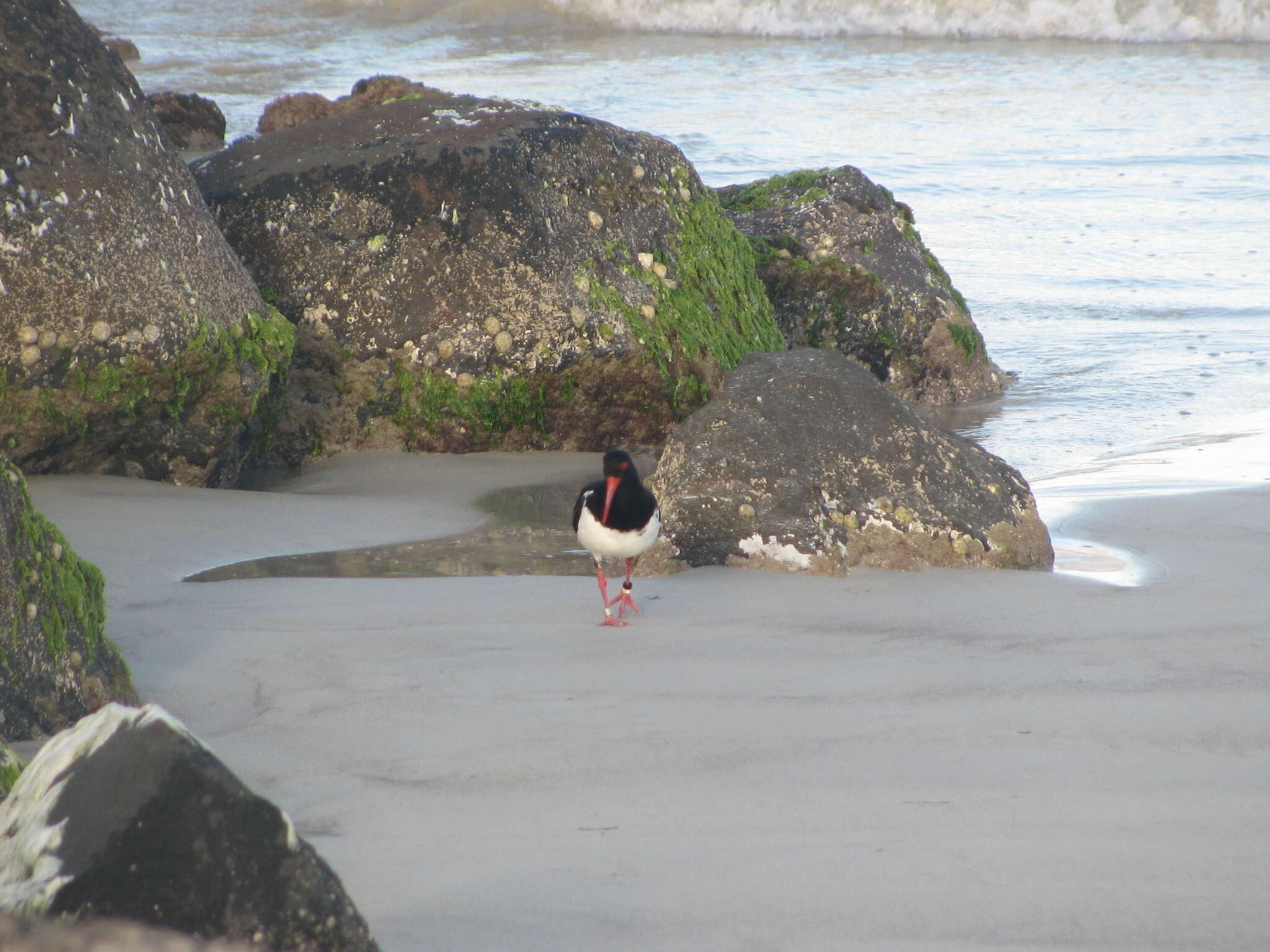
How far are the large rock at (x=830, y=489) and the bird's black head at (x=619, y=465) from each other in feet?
1.69

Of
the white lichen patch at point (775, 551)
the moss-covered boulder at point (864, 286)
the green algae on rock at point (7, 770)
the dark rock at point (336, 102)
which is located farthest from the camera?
the dark rock at point (336, 102)

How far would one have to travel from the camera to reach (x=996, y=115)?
19.1 meters

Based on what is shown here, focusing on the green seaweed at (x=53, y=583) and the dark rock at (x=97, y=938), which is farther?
the green seaweed at (x=53, y=583)

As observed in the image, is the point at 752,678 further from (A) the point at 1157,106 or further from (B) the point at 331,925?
(A) the point at 1157,106

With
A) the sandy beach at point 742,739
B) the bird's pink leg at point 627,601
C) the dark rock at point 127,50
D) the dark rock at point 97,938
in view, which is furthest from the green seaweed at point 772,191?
the dark rock at point 127,50

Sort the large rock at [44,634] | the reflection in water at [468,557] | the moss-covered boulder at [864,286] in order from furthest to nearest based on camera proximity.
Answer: the moss-covered boulder at [864,286] → the reflection in water at [468,557] → the large rock at [44,634]

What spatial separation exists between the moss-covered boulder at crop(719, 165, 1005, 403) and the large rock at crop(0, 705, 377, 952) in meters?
6.03

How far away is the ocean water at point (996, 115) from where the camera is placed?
8.57m

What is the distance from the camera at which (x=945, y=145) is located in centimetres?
1647

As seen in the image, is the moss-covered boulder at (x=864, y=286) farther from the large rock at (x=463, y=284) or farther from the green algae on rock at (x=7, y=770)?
the green algae on rock at (x=7, y=770)

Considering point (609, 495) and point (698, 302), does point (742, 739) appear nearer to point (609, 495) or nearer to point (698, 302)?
point (609, 495)

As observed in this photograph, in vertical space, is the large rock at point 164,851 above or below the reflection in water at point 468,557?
above

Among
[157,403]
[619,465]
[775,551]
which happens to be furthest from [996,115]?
[619,465]

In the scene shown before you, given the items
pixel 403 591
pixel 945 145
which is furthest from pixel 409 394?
pixel 945 145
